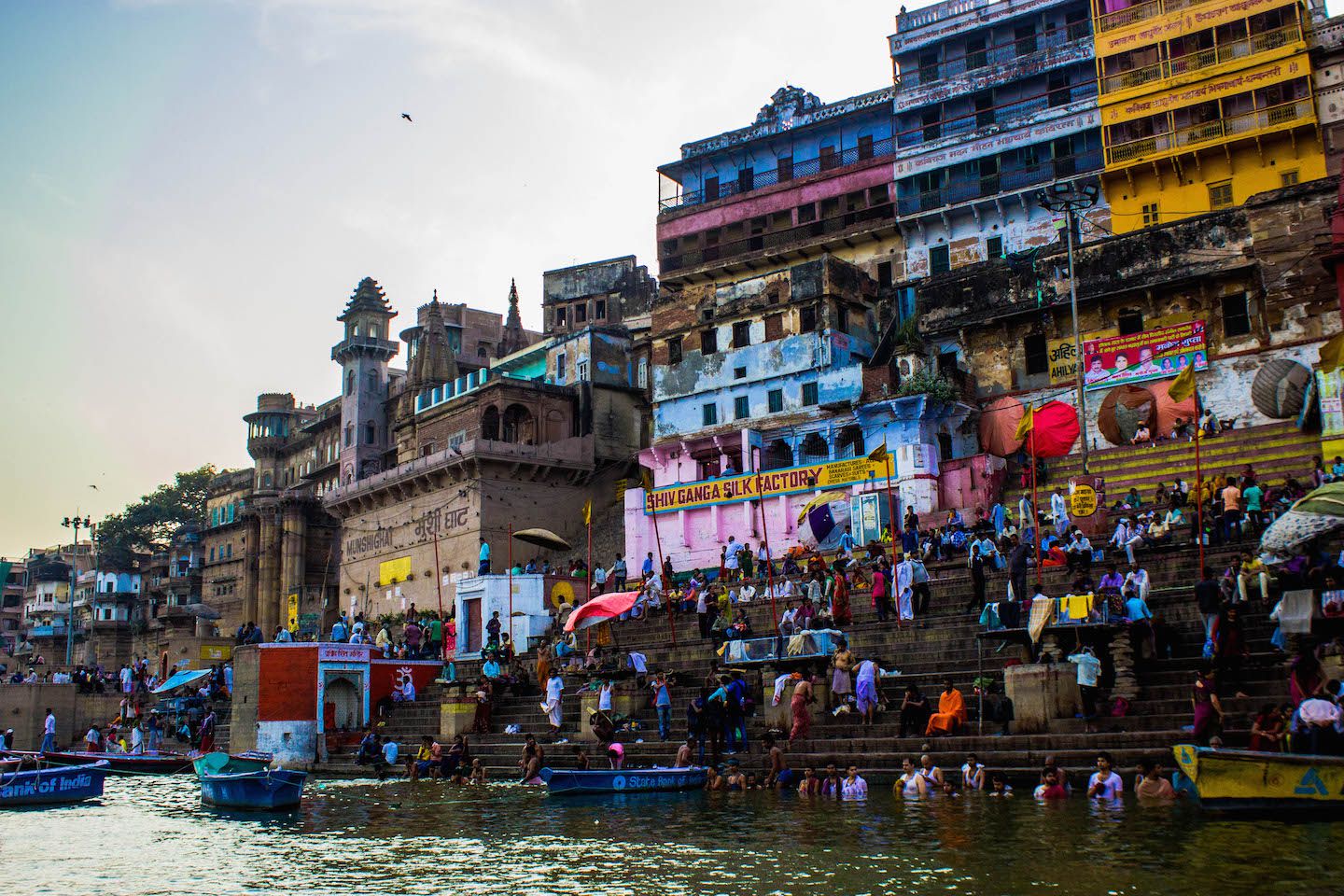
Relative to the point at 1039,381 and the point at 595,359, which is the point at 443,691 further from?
the point at 595,359

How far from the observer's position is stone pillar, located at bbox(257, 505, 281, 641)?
53906 mm

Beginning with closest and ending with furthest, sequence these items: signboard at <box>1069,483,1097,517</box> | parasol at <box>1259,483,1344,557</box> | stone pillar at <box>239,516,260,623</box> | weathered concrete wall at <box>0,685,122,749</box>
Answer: parasol at <box>1259,483,1344,557</box>
signboard at <box>1069,483,1097,517</box>
weathered concrete wall at <box>0,685,122,749</box>
stone pillar at <box>239,516,260,623</box>

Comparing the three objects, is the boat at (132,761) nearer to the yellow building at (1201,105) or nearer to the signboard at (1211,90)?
the yellow building at (1201,105)

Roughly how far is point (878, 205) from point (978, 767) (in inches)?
1056

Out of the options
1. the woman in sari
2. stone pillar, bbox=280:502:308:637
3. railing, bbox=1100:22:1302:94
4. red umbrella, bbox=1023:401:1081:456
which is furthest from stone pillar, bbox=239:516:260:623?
the woman in sari

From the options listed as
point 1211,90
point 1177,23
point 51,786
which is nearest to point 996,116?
point 1177,23

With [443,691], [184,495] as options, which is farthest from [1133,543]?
[184,495]

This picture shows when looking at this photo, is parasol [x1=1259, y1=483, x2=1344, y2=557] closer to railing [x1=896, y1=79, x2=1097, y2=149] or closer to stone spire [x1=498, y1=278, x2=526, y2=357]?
railing [x1=896, y1=79, x2=1097, y2=149]

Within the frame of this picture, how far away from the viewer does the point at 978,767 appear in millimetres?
14695

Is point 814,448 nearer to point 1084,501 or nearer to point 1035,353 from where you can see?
point 1035,353

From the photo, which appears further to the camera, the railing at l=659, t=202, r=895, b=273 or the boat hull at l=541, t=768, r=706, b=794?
the railing at l=659, t=202, r=895, b=273

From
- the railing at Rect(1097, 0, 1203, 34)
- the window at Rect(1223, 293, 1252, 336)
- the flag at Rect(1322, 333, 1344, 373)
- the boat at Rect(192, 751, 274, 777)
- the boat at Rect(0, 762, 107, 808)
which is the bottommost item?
the boat at Rect(0, 762, 107, 808)

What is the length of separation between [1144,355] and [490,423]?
2157cm

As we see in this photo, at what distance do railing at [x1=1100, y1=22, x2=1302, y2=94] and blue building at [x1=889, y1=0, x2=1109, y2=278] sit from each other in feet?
3.22
